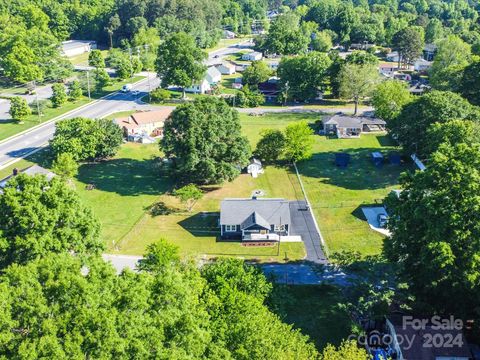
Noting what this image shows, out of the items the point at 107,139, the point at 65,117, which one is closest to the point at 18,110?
the point at 65,117

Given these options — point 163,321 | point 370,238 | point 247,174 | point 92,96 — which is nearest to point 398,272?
point 370,238

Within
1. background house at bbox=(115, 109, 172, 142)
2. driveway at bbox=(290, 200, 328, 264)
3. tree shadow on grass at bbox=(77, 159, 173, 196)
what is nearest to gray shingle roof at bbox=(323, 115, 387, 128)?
driveway at bbox=(290, 200, 328, 264)

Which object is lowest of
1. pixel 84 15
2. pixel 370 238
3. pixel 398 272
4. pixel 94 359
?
pixel 370 238

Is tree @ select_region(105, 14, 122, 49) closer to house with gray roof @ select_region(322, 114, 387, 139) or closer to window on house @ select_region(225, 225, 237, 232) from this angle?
house with gray roof @ select_region(322, 114, 387, 139)

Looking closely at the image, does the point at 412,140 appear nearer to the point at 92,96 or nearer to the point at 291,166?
the point at 291,166

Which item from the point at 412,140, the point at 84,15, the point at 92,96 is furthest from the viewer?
the point at 84,15

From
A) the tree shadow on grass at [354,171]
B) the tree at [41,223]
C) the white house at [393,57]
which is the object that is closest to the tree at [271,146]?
the tree shadow on grass at [354,171]
